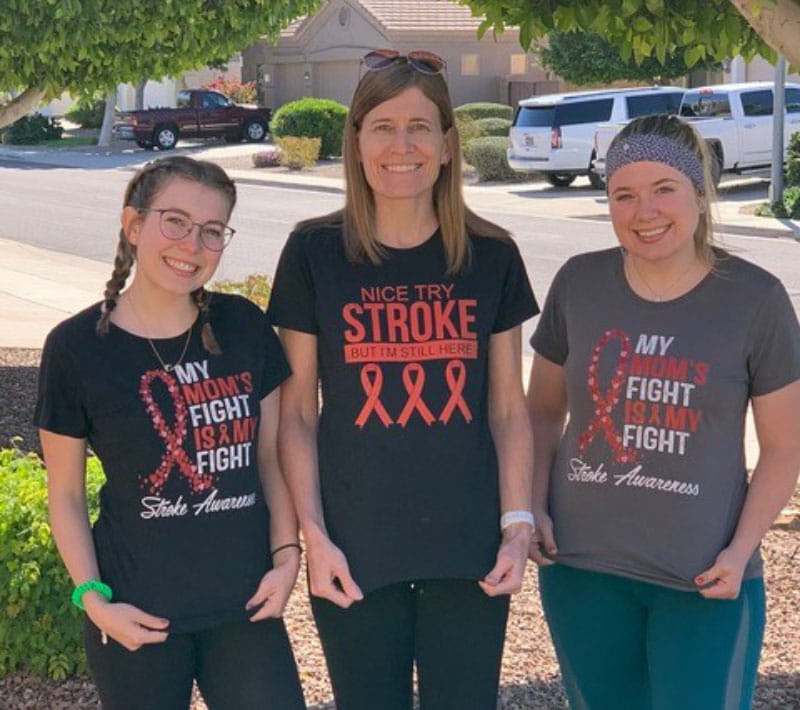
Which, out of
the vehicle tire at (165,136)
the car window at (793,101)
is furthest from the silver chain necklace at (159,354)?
the vehicle tire at (165,136)

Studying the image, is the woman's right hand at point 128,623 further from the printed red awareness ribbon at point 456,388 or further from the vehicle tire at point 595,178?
the vehicle tire at point 595,178

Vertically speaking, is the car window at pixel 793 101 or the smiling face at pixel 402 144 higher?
the smiling face at pixel 402 144

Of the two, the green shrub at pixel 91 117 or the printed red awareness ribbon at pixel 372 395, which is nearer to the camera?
the printed red awareness ribbon at pixel 372 395

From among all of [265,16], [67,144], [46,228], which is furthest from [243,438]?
[67,144]

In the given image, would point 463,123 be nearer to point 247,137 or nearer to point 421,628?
point 247,137

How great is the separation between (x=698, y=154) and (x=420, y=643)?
3.90ft

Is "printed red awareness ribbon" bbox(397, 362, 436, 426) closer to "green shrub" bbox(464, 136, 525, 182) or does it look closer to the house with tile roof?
"green shrub" bbox(464, 136, 525, 182)

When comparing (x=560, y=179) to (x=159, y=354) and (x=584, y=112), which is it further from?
(x=159, y=354)

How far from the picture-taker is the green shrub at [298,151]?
32.6m

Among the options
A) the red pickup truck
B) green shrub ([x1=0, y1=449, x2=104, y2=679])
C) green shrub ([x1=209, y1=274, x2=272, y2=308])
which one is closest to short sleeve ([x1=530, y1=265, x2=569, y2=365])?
green shrub ([x1=0, y1=449, x2=104, y2=679])

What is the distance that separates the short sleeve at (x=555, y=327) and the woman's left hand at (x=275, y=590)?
0.76 metres

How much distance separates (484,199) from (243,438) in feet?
74.6

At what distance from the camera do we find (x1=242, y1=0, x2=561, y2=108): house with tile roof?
44594mm

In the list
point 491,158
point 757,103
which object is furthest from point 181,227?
point 491,158
